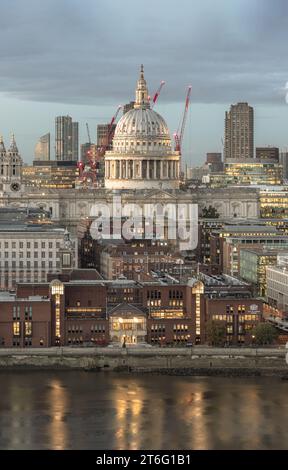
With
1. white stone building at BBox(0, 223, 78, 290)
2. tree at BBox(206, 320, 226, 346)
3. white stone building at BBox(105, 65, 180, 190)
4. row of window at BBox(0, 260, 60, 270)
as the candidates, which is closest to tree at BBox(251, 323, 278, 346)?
tree at BBox(206, 320, 226, 346)

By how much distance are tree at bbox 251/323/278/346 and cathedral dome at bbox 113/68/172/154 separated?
28.0 m

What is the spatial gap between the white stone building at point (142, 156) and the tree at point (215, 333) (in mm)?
26692

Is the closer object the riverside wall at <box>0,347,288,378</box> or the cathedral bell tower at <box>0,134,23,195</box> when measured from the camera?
the riverside wall at <box>0,347,288,378</box>

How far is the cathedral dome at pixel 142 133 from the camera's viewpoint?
59.6 m

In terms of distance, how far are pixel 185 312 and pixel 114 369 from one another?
2.64 metres

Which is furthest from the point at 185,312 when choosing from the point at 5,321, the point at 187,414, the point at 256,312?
the point at 187,414

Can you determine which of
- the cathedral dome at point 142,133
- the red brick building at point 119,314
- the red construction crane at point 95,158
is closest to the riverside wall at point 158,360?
the red brick building at point 119,314

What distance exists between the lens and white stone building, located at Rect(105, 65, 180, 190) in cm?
5909

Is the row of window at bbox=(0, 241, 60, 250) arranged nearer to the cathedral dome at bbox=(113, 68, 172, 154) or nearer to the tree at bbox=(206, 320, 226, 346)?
the tree at bbox=(206, 320, 226, 346)

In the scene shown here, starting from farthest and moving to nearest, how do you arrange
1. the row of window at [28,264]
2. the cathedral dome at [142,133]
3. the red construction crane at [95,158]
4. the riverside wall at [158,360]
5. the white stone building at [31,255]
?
the red construction crane at [95,158] → the cathedral dome at [142,133] → the row of window at [28,264] → the white stone building at [31,255] → the riverside wall at [158,360]

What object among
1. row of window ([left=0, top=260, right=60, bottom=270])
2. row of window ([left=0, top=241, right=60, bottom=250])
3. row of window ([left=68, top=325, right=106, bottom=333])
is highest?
row of window ([left=0, top=241, right=60, bottom=250])

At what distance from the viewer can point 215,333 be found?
31.7 m

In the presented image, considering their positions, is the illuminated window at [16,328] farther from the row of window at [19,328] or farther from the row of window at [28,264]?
the row of window at [28,264]

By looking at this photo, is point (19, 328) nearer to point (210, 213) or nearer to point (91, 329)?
point (91, 329)
